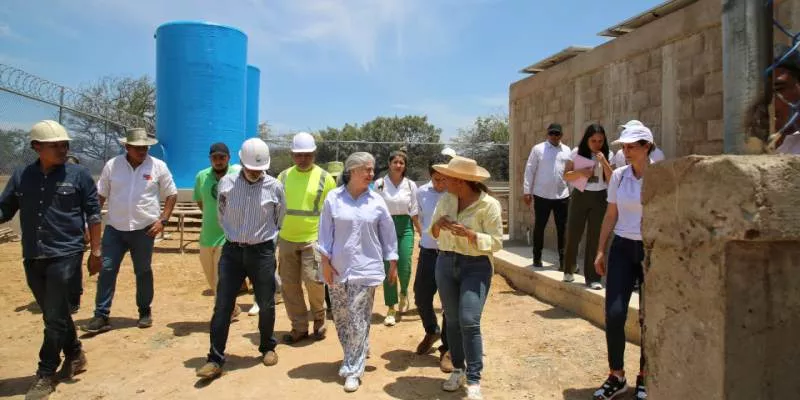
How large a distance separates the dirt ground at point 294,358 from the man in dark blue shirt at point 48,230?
34 centimetres

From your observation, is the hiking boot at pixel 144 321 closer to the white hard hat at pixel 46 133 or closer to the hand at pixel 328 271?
the white hard hat at pixel 46 133

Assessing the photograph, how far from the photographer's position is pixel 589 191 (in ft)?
19.5

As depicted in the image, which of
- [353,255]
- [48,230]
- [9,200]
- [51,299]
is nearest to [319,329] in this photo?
[353,255]

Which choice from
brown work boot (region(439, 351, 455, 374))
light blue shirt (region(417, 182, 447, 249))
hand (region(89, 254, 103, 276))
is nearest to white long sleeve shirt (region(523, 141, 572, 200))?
light blue shirt (region(417, 182, 447, 249))

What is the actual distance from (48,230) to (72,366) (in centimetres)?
114

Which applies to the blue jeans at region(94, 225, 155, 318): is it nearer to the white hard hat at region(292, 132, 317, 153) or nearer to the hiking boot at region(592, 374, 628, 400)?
the white hard hat at region(292, 132, 317, 153)

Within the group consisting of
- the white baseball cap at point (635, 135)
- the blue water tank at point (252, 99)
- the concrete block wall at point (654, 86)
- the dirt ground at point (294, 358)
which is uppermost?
the blue water tank at point (252, 99)

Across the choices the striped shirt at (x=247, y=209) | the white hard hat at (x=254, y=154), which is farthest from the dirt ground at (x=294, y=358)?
the white hard hat at (x=254, y=154)

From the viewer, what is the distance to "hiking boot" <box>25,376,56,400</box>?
404cm

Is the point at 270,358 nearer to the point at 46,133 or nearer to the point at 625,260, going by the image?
the point at 46,133

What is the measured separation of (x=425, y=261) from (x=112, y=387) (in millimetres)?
2644

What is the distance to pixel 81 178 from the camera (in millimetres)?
4449

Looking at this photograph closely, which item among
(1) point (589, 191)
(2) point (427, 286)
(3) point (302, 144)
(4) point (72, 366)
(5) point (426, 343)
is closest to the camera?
(4) point (72, 366)

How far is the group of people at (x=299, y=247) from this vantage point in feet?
13.0
